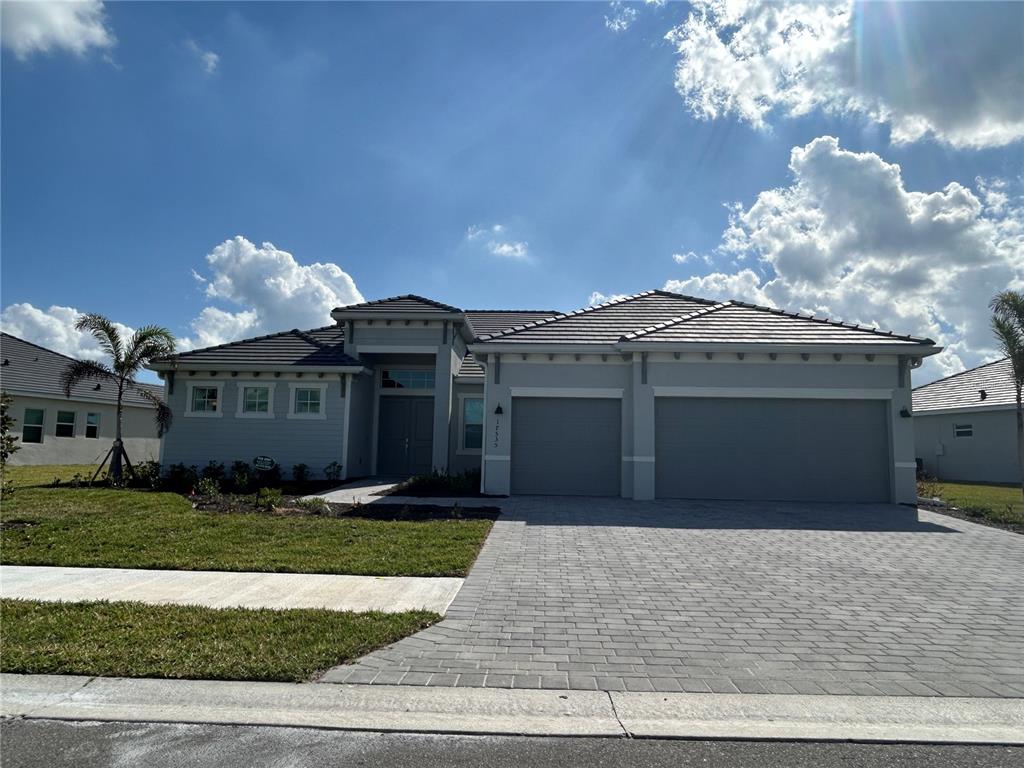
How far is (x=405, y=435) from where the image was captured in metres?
19.1

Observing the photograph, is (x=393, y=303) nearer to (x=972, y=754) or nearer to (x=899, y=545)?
(x=899, y=545)

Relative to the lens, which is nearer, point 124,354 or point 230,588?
point 230,588

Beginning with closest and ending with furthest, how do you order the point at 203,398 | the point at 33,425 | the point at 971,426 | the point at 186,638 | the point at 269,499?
the point at 186,638, the point at 269,499, the point at 203,398, the point at 971,426, the point at 33,425

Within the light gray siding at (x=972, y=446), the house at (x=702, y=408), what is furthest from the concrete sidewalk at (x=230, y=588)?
the light gray siding at (x=972, y=446)

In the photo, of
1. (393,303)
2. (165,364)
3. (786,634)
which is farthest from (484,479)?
(165,364)

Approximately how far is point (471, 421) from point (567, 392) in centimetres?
578

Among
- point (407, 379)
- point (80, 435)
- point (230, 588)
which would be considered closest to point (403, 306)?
point (407, 379)

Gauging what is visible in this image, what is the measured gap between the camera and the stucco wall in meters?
23.0

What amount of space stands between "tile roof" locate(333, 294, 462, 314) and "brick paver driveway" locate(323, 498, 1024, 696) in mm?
9184

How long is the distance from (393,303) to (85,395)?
55.5ft

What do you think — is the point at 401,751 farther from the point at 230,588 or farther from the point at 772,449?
the point at 772,449

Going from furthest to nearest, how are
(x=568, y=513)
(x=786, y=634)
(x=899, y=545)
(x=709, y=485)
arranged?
(x=709, y=485)
(x=568, y=513)
(x=899, y=545)
(x=786, y=634)

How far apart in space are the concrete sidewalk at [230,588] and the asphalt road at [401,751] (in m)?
2.14

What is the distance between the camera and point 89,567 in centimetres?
719
